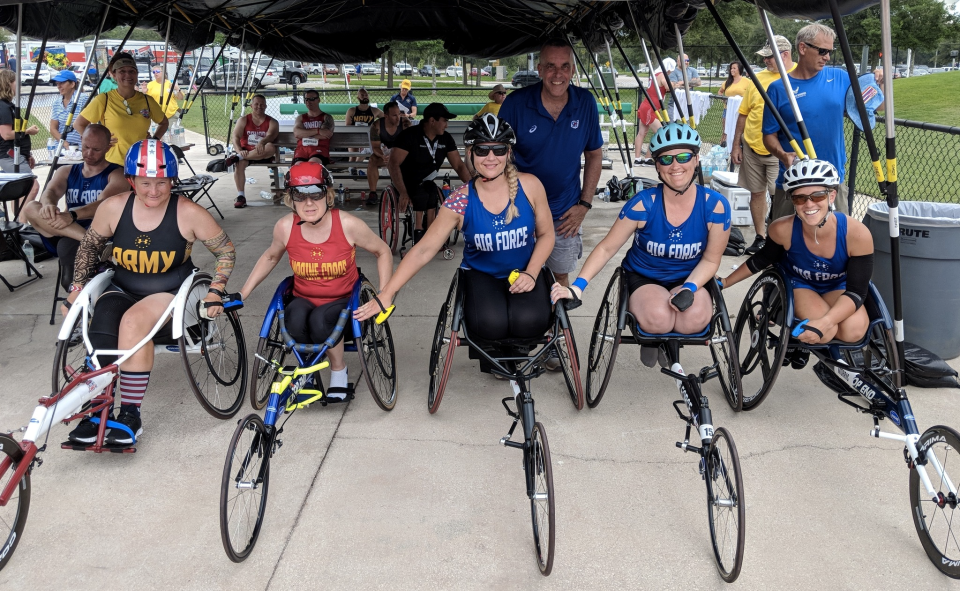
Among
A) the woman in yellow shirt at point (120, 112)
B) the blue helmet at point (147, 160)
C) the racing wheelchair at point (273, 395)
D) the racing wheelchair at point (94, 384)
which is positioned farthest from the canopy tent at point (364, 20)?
the racing wheelchair at point (273, 395)

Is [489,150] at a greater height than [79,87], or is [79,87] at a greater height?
[79,87]

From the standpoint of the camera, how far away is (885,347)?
3490mm

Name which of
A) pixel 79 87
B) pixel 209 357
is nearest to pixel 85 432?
pixel 209 357

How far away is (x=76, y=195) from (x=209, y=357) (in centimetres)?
229

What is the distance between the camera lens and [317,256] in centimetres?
380

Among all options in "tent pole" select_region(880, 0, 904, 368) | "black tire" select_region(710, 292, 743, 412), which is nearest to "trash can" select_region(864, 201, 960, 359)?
"tent pole" select_region(880, 0, 904, 368)

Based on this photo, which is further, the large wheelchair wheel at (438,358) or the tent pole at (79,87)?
the tent pole at (79,87)

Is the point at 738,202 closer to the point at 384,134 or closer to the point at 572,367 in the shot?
the point at 384,134

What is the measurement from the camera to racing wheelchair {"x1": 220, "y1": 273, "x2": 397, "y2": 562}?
9.02ft

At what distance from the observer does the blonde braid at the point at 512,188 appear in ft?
11.9

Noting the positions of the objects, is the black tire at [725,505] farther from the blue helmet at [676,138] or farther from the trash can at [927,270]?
the trash can at [927,270]

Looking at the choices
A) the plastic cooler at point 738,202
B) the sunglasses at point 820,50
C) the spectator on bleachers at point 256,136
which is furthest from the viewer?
the spectator on bleachers at point 256,136

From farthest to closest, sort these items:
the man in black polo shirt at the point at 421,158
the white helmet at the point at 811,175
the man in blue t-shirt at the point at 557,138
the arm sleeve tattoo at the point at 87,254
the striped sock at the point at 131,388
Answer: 1. the man in black polo shirt at the point at 421,158
2. the man in blue t-shirt at the point at 557,138
3. the arm sleeve tattoo at the point at 87,254
4. the striped sock at the point at 131,388
5. the white helmet at the point at 811,175

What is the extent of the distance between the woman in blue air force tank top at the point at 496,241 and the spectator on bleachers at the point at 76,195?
2642mm
